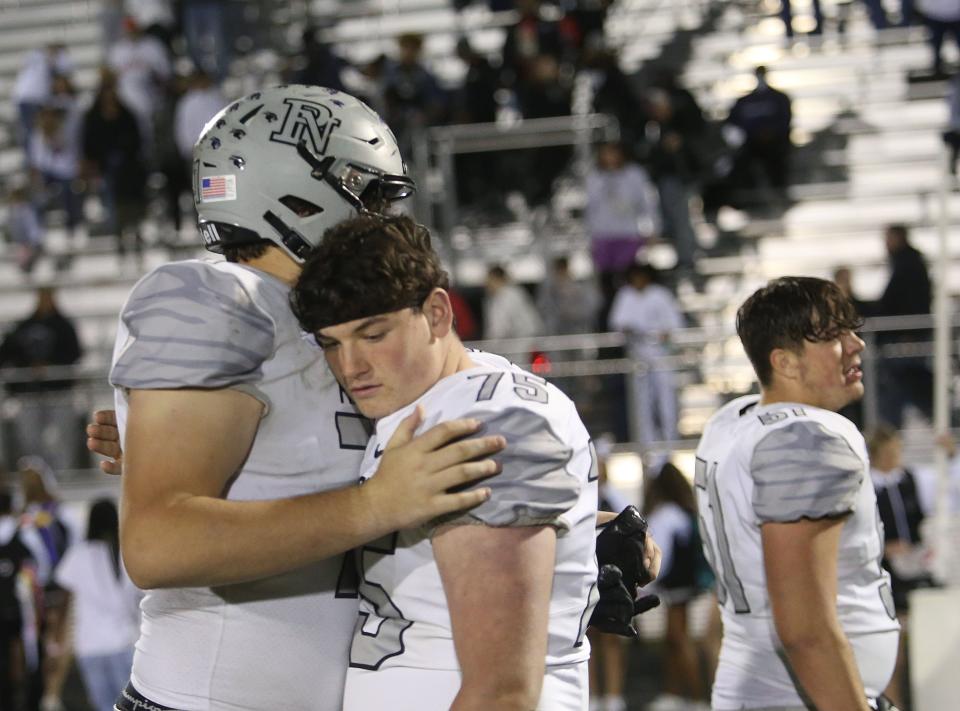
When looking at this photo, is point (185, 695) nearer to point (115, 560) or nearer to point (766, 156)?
point (115, 560)

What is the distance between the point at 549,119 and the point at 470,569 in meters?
10.4

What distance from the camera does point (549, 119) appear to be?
12125mm

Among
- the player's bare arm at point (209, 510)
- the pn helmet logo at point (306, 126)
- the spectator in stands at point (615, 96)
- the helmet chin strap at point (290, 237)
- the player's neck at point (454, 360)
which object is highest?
the spectator in stands at point (615, 96)

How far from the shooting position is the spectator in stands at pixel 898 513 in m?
7.65

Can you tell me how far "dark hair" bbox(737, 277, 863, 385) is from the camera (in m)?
3.03

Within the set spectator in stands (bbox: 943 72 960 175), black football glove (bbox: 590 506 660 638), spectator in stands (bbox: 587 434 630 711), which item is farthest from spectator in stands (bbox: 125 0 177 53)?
black football glove (bbox: 590 506 660 638)

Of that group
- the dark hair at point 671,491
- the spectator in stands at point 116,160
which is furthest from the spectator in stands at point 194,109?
the dark hair at point 671,491

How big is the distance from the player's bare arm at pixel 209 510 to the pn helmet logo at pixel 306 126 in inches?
19.5

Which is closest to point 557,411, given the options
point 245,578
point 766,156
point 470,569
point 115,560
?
point 470,569

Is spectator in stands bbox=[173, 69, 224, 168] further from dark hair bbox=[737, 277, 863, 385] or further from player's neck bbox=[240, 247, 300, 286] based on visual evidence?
player's neck bbox=[240, 247, 300, 286]

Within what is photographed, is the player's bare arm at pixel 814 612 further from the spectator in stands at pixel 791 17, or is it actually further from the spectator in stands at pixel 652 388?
the spectator in stands at pixel 791 17

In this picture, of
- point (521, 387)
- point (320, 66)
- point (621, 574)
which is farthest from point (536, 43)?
point (521, 387)

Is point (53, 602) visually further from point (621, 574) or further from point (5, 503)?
point (621, 574)

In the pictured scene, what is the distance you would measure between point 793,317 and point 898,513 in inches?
201
